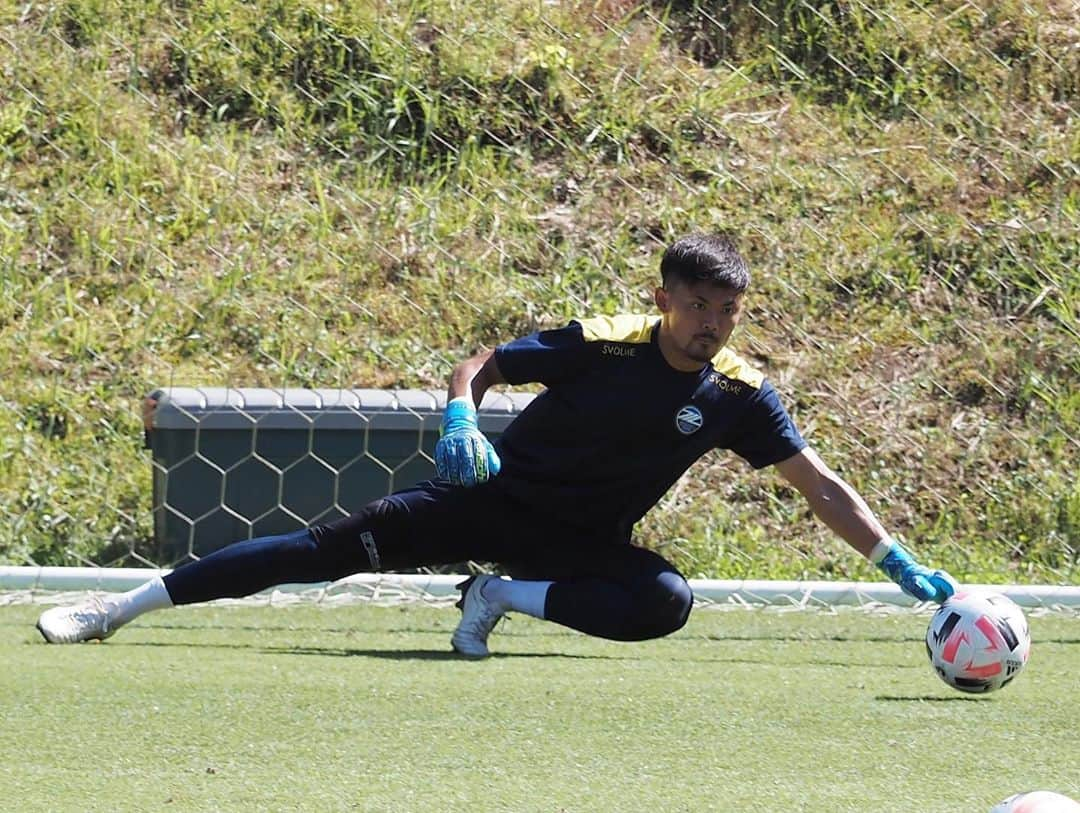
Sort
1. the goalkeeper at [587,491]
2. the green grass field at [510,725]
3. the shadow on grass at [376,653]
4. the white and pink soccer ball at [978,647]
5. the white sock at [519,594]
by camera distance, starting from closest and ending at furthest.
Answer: the green grass field at [510,725] → the white and pink soccer ball at [978,647] → the goalkeeper at [587,491] → the white sock at [519,594] → the shadow on grass at [376,653]

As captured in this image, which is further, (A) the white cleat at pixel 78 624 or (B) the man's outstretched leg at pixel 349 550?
(A) the white cleat at pixel 78 624

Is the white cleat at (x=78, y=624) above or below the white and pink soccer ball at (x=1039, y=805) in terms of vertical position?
below

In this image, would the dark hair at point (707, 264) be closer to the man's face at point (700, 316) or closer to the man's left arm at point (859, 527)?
the man's face at point (700, 316)

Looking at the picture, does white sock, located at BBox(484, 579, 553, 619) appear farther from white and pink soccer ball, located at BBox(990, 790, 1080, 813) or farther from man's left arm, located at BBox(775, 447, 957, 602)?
white and pink soccer ball, located at BBox(990, 790, 1080, 813)

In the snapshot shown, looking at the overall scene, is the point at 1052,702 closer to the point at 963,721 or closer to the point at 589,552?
the point at 963,721

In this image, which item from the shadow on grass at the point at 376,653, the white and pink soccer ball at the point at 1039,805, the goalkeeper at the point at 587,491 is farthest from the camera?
the shadow on grass at the point at 376,653

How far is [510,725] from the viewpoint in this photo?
3.73 m

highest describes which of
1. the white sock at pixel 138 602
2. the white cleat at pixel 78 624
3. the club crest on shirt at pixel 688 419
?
the club crest on shirt at pixel 688 419

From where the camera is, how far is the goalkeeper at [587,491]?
4465 millimetres

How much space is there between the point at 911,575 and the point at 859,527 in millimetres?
194

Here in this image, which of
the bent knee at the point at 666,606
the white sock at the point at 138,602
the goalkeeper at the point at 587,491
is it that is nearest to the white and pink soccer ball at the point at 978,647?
the goalkeeper at the point at 587,491

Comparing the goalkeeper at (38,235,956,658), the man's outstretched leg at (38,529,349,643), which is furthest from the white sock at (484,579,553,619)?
the man's outstretched leg at (38,529,349,643)

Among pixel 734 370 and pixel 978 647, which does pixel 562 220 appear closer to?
pixel 734 370

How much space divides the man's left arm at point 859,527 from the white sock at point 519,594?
74cm
